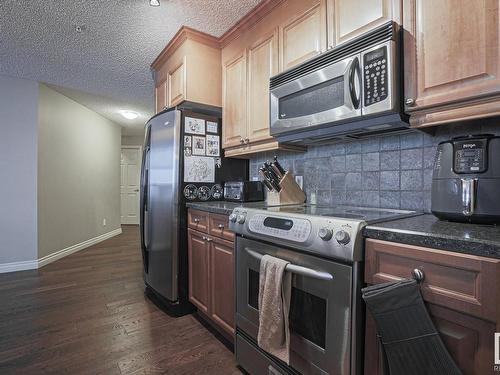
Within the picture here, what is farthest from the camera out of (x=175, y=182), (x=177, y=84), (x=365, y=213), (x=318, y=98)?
(x=177, y=84)

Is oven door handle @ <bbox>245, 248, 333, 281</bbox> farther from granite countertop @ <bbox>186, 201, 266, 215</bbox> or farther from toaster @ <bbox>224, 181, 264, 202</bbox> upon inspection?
toaster @ <bbox>224, 181, 264, 202</bbox>

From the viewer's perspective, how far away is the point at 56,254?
384cm

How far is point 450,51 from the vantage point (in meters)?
1.09

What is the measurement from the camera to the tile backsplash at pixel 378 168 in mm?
1438

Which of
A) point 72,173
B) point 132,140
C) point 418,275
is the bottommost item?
point 418,275

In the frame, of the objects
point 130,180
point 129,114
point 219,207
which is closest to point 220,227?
point 219,207

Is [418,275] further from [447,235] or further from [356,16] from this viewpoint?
[356,16]

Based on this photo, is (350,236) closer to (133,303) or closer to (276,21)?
(276,21)

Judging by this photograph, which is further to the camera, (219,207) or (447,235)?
(219,207)

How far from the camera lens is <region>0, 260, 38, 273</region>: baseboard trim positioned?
10.8 feet

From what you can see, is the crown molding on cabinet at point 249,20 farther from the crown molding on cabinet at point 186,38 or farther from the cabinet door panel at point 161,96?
the cabinet door panel at point 161,96

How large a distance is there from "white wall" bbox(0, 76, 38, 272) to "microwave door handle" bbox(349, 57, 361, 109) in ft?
12.6

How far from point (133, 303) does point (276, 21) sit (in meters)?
2.62

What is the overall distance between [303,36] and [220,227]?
4.40 feet
